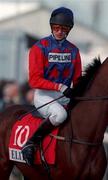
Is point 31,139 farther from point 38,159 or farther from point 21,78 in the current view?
point 21,78

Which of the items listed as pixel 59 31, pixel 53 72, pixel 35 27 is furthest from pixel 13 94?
pixel 35 27

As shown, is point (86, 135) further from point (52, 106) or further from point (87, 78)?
point (87, 78)

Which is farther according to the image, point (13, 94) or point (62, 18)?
point (13, 94)

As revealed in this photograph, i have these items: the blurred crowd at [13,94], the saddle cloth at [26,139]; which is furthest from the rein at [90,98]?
the blurred crowd at [13,94]

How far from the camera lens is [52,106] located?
11.6 m

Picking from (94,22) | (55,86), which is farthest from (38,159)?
(94,22)

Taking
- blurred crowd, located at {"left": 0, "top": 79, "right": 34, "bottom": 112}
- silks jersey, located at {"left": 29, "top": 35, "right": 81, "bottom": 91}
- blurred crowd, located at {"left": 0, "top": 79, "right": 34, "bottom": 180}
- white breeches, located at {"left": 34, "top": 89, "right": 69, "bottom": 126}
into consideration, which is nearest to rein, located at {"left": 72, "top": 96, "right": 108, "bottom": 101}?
white breeches, located at {"left": 34, "top": 89, "right": 69, "bottom": 126}

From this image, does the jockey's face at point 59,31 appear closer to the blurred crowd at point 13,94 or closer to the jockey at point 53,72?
the jockey at point 53,72

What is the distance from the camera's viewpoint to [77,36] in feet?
97.8

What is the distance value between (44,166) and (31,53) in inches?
53.1

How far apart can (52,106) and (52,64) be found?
503 millimetres

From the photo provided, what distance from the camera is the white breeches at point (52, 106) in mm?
11375

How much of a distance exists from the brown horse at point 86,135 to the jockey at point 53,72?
0.16 metres

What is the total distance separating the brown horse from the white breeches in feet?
0.46
